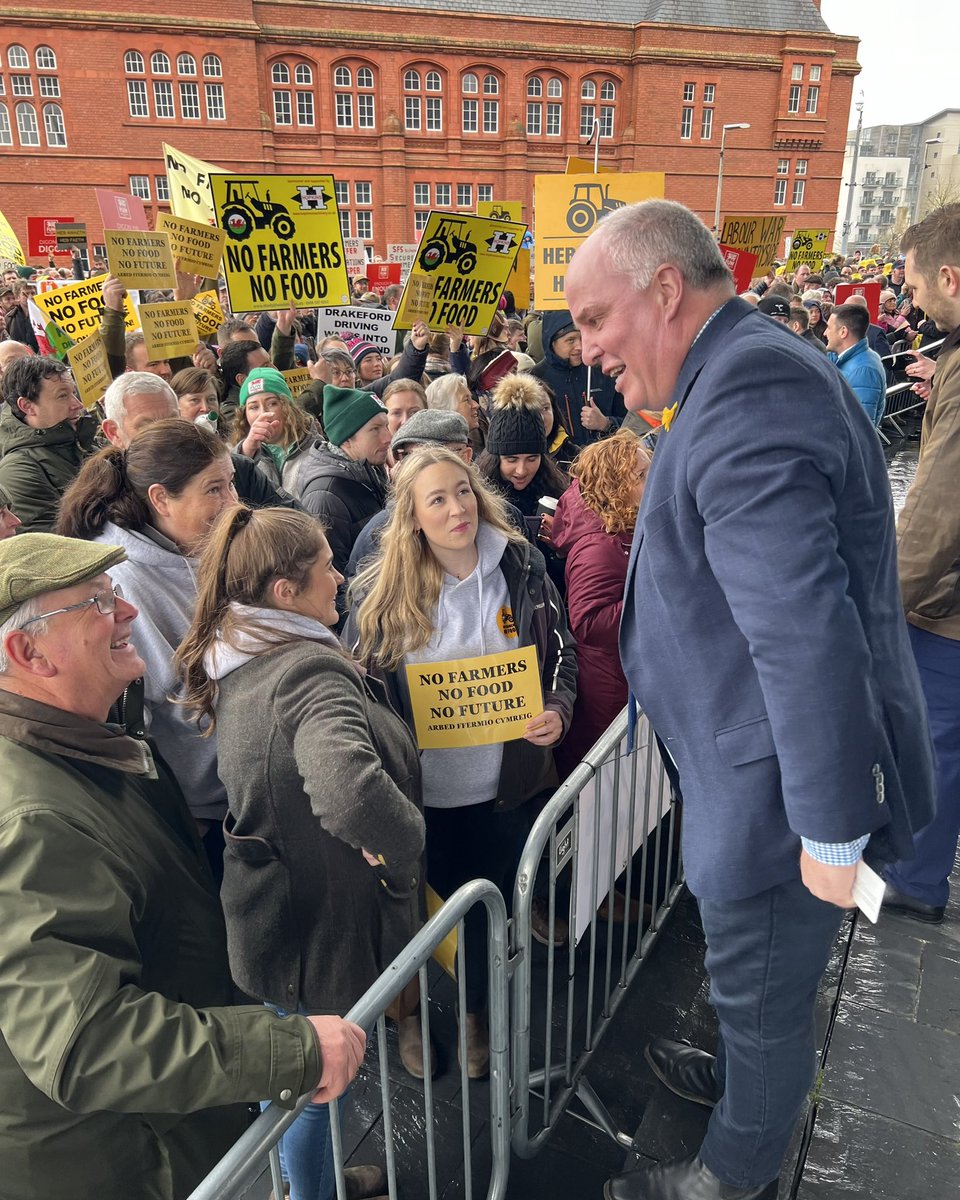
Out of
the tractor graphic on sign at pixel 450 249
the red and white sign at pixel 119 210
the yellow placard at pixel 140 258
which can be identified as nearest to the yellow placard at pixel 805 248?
the tractor graphic on sign at pixel 450 249

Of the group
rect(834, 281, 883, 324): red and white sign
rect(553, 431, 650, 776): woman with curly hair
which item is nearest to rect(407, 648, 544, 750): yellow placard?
rect(553, 431, 650, 776): woman with curly hair

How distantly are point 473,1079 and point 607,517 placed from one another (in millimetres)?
Result: 1999

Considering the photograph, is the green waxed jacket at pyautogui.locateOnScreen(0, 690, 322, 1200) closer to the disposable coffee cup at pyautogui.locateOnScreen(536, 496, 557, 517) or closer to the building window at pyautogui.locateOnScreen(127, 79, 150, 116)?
the disposable coffee cup at pyautogui.locateOnScreen(536, 496, 557, 517)

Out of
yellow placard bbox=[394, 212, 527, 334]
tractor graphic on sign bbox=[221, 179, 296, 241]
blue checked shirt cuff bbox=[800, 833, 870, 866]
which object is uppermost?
tractor graphic on sign bbox=[221, 179, 296, 241]

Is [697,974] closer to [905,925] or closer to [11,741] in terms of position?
[905,925]

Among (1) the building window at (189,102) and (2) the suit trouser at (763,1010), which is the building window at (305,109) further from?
(2) the suit trouser at (763,1010)

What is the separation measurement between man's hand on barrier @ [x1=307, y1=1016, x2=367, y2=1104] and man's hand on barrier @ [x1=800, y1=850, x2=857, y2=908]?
89cm

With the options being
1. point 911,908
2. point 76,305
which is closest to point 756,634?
point 911,908

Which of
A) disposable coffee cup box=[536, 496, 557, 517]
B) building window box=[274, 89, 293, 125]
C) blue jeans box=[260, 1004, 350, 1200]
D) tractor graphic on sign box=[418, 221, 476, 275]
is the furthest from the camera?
building window box=[274, 89, 293, 125]

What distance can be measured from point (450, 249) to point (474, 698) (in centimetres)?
464

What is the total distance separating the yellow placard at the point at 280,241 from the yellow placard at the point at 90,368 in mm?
974

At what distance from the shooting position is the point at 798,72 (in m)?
37.9

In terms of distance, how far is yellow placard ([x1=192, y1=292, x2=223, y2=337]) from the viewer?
8648 mm

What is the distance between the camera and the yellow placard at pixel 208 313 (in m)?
8.65
